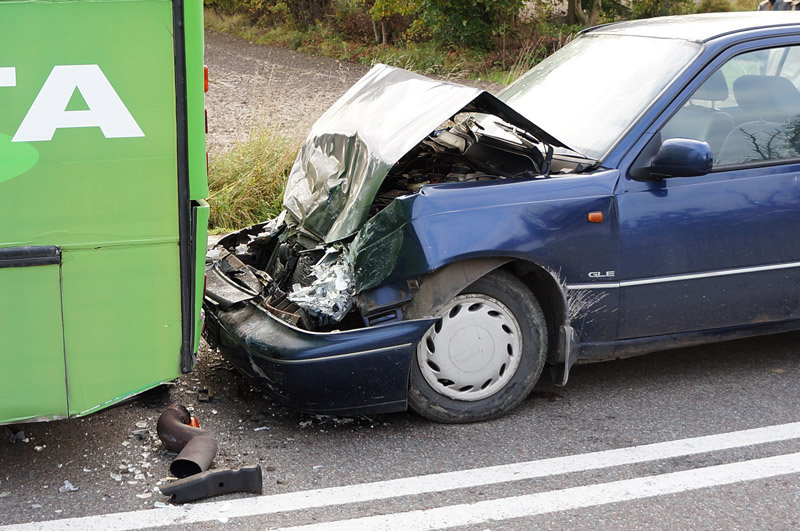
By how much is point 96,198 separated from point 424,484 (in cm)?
171

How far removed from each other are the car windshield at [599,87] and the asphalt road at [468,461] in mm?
1305

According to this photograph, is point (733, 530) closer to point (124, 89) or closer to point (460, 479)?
point (460, 479)

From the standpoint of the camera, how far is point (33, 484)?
372 cm

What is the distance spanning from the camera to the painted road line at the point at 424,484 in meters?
3.46

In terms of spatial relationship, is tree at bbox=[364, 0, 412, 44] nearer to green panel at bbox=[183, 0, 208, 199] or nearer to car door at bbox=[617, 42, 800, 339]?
car door at bbox=[617, 42, 800, 339]

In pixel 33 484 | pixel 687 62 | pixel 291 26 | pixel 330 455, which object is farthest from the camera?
pixel 291 26

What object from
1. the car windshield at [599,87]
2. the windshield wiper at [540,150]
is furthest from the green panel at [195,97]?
the car windshield at [599,87]

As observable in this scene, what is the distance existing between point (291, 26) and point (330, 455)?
20.7 metres

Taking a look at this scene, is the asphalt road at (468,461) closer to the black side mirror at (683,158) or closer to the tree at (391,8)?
the black side mirror at (683,158)

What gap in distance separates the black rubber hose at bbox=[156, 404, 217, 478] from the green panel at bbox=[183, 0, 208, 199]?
1.03 m

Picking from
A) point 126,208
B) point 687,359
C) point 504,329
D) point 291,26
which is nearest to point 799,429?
point 687,359

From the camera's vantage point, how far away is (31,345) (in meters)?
3.52

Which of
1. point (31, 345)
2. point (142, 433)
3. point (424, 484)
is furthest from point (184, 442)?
point (424, 484)

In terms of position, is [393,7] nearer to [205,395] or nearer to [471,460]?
[205,395]
